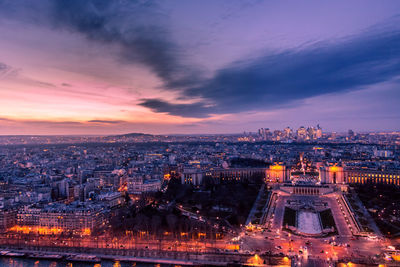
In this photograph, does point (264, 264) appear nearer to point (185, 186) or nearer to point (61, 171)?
point (185, 186)

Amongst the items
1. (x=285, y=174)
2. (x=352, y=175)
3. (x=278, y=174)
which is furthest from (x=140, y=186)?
(x=352, y=175)

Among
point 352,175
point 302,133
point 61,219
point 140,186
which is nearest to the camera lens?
point 61,219

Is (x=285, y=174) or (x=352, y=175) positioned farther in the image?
(x=285, y=174)

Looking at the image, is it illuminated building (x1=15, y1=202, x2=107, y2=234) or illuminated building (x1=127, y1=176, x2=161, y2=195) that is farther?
illuminated building (x1=127, y1=176, x2=161, y2=195)

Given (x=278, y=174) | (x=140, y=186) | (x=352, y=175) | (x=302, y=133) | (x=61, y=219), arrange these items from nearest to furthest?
(x=61, y=219) < (x=140, y=186) < (x=352, y=175) < (x=278, y=174) < (x=302, y=133)

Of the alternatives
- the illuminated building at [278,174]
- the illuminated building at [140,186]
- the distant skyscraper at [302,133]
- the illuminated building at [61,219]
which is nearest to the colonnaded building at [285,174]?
the illuminated building at [278,174]

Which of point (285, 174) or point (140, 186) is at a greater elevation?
point (285, 174)

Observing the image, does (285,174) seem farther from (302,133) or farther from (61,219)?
(302,133)

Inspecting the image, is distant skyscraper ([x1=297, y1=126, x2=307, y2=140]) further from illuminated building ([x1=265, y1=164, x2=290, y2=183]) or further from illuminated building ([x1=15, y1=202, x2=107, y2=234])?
illuminated building ([x1=15, y1=202, x2=107, y2=234])

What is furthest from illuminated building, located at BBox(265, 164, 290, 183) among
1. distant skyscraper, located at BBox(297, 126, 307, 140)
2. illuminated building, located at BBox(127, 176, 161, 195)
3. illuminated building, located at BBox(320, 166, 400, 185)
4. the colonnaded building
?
distant skyscraper, located at BBox(297, 126, 307, 140)

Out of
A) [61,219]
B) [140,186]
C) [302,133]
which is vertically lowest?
[61,219]

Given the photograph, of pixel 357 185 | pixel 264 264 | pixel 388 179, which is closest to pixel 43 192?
pixel 264 264
